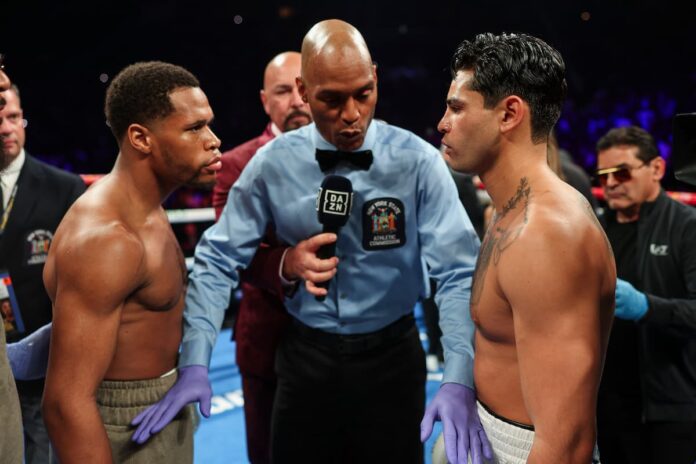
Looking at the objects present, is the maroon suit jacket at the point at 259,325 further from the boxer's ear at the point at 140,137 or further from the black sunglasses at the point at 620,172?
the black sunglasses at the point at 620,172

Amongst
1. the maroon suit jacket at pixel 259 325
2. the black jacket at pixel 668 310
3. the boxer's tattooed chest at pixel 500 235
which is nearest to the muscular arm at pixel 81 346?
the maroon suit jacket at pixel 259 325

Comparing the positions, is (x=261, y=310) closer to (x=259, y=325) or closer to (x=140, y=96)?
(x=259, y=325)

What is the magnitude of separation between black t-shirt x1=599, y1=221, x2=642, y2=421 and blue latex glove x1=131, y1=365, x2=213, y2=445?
1.33 m

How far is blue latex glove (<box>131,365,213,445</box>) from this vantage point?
138 centimetres

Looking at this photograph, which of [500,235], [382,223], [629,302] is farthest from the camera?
[629,302]

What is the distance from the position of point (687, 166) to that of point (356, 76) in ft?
2.48

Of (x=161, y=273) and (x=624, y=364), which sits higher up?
(x=161, y=273)

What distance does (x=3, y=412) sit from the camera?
978mm

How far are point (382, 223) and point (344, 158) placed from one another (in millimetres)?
198

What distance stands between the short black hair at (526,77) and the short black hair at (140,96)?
0.71 m

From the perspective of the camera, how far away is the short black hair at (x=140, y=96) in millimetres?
1513

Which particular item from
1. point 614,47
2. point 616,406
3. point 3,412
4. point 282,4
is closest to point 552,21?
point 614,47

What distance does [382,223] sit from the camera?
173 centimetres

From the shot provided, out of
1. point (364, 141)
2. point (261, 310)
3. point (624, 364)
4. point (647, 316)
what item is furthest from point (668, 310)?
point (261, 310)
